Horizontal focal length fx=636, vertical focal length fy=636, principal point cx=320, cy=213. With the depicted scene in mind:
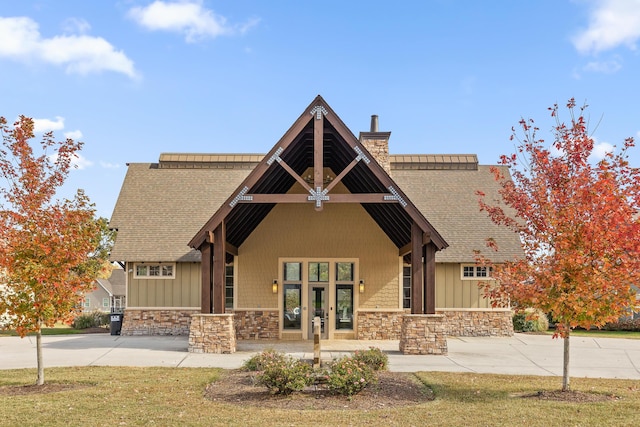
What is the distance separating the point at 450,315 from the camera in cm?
2255

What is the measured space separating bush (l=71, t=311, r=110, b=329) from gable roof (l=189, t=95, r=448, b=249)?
10233 millimetres

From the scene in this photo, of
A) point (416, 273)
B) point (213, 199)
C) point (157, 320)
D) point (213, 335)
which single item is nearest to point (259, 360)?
point (213, 335)

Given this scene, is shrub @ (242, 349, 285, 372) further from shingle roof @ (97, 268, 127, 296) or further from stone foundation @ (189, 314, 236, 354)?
shingle roof @ (97, 268, 127, 296)

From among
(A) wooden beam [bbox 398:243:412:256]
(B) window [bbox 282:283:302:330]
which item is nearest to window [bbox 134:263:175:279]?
(B) window [bbox 282:283:302:330]

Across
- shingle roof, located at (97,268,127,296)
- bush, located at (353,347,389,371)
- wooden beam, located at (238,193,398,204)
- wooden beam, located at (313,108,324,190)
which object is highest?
wooden beam, located at (313,108,324,190)

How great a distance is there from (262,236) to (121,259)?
16.4 ft

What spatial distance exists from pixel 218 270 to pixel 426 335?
5608mm

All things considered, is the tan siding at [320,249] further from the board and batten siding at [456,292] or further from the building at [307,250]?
the board and batten siding at [456,292]

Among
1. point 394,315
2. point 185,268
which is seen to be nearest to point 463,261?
point 394,315

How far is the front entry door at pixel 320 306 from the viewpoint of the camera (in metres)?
20.6

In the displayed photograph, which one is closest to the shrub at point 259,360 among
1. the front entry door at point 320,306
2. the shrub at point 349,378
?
the shrub at point 349,378

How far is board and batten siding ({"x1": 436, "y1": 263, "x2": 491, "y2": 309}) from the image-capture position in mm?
22625

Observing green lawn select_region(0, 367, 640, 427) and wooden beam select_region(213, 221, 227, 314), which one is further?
wooden beam select_region(213, 221, 227, 314)

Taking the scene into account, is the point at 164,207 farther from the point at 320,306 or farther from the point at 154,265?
the point at 320,306
